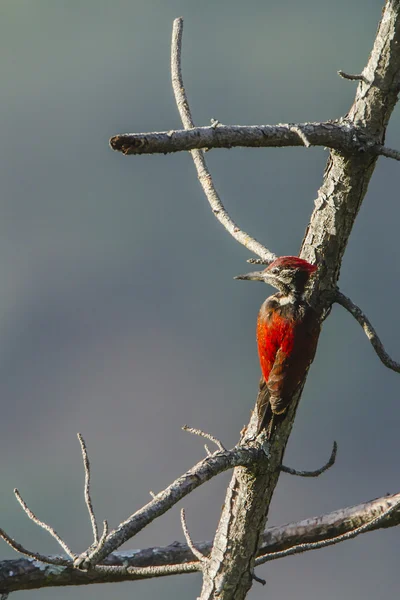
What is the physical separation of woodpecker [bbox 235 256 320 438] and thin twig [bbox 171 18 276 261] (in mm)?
113

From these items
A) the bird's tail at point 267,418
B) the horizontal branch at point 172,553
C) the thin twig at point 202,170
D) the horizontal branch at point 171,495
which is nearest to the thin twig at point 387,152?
the thin twig at point 202,170

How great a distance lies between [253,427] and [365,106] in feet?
4.00

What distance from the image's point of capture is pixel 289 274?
3064mm

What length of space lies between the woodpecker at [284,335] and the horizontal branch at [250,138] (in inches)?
19.1

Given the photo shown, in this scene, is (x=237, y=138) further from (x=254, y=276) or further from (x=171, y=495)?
(x=254, y=276)

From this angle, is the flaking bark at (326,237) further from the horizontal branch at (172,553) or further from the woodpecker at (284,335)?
the horizontal branch at (172,553)

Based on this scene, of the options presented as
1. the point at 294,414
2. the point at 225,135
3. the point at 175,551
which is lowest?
the point at 175,551

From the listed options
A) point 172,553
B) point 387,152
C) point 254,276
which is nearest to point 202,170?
point 254,276

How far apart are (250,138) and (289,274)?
34.3 inches

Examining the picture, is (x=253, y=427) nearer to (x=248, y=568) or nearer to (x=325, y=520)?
(x=248, y=568)

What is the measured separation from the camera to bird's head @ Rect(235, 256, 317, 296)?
9.74 feet

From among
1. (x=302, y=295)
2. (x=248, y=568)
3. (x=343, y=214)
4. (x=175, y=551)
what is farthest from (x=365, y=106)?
(x=175, y=551)

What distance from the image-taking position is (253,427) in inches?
117

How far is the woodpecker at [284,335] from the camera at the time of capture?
2.99 meters
